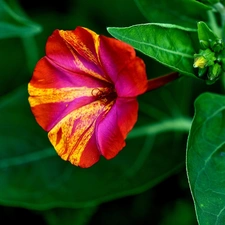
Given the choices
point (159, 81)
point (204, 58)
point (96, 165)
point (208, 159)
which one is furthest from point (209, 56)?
point (96, 165)

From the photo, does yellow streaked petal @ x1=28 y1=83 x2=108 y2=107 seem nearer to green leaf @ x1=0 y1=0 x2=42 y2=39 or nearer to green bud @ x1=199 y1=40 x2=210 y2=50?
green bud @ x1=199 y1=40 x2=210 y2=50

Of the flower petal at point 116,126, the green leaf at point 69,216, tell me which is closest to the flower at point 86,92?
the flower petal at point 116,126

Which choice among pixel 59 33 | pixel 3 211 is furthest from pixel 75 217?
pixel 59 33

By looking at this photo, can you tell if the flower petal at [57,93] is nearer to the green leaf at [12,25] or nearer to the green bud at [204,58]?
the green bud at [204,58]

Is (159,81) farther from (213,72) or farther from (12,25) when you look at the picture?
(12,25)

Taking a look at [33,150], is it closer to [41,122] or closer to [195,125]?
[41,122]
